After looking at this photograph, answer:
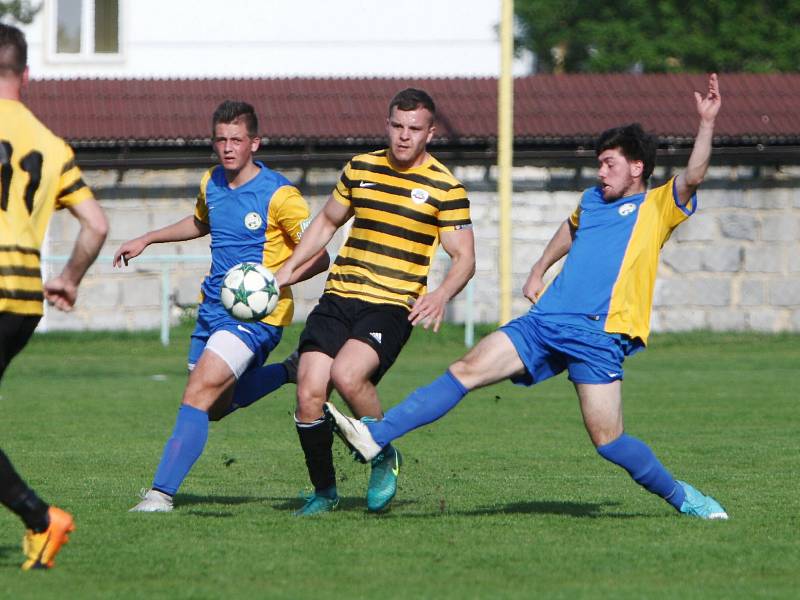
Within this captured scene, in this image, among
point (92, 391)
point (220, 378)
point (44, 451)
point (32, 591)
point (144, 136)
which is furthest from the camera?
point (144, 136)

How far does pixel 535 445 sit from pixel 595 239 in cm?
405

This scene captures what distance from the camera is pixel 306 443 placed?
7.84 metres

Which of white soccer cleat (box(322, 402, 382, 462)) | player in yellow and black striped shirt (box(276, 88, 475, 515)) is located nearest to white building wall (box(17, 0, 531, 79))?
player in yellow and black striped shirt (box(276, 88, 475, 515))

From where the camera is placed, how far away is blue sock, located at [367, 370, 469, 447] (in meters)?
7.10

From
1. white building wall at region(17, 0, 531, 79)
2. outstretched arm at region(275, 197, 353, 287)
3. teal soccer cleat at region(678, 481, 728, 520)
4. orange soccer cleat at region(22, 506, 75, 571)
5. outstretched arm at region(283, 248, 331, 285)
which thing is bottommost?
teal soccer cleat at region(678, 481, 728, 520)

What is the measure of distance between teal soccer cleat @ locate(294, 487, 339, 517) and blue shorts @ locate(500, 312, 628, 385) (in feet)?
4.12

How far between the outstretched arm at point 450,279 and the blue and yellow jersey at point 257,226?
0.89 m

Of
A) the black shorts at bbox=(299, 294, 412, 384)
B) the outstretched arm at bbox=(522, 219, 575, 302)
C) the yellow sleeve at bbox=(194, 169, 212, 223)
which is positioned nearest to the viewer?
the black shorts at bbox=(299, 294, 412, 384)

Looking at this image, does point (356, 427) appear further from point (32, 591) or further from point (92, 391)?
point (92, 391)

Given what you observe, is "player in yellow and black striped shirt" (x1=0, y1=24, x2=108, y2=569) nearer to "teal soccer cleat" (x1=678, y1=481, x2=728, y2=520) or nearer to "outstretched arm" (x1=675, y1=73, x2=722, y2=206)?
"outstretched arm" (x1=675, y1=73, x2=722, y2=206)

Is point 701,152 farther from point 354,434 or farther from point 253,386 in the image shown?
point 253,386

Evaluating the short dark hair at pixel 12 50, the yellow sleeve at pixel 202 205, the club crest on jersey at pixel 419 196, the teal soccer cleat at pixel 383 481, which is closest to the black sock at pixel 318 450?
the teal soccer cleat at pixel 383 481

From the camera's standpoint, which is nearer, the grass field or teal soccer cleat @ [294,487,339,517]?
the grass field

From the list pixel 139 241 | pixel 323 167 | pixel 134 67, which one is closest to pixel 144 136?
pixel 323 167
